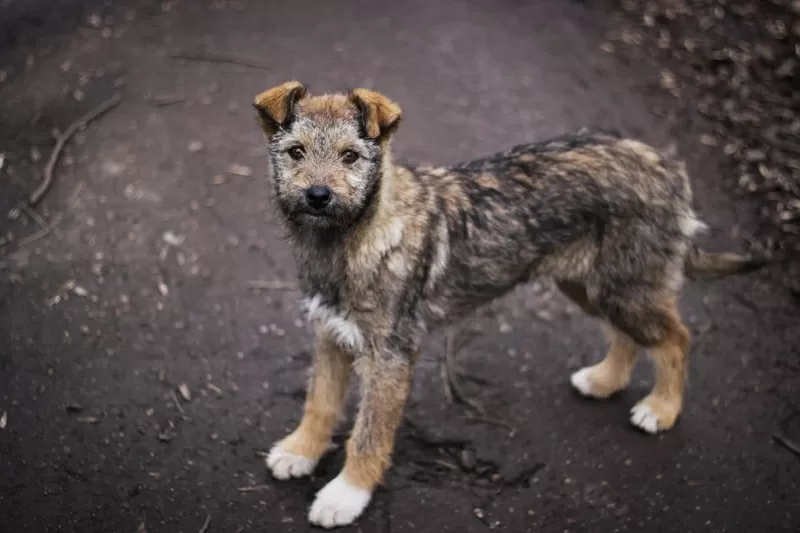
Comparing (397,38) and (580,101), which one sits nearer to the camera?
(580,101)

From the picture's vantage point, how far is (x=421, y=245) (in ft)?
16.4

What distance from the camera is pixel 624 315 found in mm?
5562

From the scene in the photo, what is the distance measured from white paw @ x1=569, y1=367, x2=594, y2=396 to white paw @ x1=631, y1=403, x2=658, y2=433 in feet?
1.13

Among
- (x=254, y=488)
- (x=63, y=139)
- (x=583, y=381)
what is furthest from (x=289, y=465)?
(x=63, y=139)

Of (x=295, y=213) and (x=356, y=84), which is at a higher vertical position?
(x=295, y=213)

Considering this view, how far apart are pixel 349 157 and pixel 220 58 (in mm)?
5126

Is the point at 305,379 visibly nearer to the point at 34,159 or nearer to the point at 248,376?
the point at 248,376

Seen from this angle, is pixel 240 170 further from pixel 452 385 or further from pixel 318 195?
pixel 318 195

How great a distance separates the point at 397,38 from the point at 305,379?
16.2 ft

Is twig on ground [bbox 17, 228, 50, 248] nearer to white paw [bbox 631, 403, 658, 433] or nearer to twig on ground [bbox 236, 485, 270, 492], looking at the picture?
twig on ground [bbox 236, 485, 270, 492]

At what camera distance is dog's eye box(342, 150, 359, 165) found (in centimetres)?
455

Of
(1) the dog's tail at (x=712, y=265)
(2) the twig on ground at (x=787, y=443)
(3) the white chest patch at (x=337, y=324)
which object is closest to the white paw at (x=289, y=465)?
(3) the white chest patch at (x=337, y=324)

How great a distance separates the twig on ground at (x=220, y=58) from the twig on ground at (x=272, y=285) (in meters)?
3.08

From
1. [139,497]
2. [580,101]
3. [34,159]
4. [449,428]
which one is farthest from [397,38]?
[139,497]
